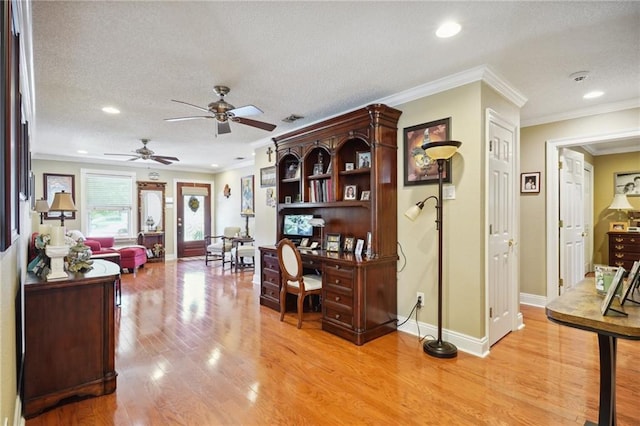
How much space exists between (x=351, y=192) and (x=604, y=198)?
5.64 m

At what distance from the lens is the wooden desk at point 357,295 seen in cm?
317

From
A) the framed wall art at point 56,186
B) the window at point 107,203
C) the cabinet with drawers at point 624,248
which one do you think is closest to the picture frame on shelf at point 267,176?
the window at point 107,203

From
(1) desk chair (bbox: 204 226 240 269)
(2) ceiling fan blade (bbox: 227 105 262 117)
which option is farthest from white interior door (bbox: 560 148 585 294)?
(1) desk chair (bbox: 204 226 240 269)

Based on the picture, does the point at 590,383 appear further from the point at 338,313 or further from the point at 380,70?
the point at 380,70

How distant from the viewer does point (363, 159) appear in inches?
147

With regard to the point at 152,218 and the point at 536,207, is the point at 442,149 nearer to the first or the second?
the point at 536,207

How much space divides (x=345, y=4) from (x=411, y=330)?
297 cm

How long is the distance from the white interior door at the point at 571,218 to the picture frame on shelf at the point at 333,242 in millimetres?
2987

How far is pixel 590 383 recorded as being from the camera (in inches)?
95.3

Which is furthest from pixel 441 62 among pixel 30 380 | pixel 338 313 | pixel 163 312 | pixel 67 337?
pixel 163 312

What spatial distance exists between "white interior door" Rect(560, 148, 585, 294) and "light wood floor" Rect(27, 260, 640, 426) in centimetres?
110

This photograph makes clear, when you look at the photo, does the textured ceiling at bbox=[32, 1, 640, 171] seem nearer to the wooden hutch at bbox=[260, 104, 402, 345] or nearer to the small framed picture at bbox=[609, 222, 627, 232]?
the wooden hutch at bbox=[260, 104, 402, 345]

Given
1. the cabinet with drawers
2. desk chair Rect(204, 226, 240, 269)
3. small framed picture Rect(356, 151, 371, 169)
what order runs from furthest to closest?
desk chair Rect(204, 226, 240, 269) → the cabinet with drawers → small framed picture Rect(356, 151, 371, 169)

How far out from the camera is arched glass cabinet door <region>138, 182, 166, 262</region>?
26.8ft
